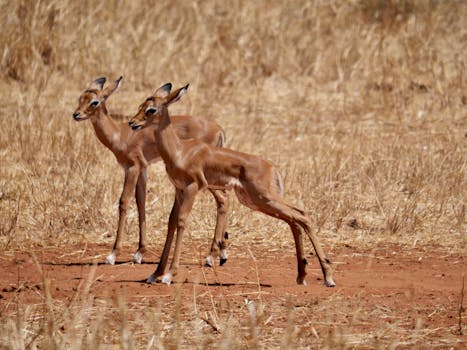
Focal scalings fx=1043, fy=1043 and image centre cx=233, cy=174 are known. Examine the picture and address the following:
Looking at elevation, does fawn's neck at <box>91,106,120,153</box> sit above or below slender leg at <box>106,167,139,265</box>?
above

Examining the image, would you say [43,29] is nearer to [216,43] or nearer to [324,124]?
[216,43]

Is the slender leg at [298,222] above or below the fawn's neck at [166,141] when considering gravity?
below

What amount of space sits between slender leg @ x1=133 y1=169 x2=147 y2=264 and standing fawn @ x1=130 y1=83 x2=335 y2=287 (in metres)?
0.90

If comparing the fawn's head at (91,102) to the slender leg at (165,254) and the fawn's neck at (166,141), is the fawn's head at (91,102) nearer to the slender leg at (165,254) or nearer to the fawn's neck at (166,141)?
the fawn's neck at (166,141)

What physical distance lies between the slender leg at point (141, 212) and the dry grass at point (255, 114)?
25.1 inches

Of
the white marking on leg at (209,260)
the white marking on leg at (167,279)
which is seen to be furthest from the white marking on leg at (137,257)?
the white marking on leg at (167,279)

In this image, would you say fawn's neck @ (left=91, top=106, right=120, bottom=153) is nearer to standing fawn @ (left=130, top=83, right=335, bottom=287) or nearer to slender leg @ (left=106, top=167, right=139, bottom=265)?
slender leg @ (left=106, top=167, right=139, bottom=265)

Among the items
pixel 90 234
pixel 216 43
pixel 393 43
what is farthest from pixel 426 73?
Result: pixel 90 234

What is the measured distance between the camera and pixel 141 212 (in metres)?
9.77

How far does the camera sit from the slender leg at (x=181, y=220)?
8.34 meters

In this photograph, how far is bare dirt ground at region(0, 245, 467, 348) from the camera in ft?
24.1

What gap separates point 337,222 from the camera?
1060 centimetres

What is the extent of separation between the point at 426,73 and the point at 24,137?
730 cm

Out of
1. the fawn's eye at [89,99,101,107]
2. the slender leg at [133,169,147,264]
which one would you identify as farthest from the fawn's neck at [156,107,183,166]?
the fawn's eye at [89,99,101,107]
